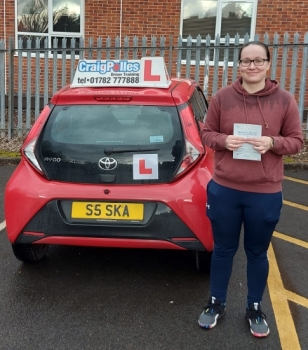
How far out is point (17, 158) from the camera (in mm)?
7316

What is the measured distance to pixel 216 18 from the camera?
1084 centimetres

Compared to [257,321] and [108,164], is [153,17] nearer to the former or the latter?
[108,164]

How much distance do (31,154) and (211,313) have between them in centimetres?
170

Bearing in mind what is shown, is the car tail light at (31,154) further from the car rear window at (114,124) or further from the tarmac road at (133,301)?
the tarmac road at (133,301)

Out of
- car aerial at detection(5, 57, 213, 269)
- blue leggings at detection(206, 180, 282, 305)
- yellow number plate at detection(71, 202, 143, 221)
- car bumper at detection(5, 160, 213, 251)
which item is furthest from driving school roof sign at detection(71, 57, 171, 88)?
blue leggings at detection(206, 180, 282, 305)

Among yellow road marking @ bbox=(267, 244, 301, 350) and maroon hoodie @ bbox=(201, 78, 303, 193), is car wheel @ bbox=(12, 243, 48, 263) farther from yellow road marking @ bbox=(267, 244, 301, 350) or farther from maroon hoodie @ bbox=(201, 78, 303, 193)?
yellow road marking @ bbox=(267, 244, 301, 350)

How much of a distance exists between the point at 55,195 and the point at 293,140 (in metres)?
1.63

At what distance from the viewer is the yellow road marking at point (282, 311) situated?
2.71 meters

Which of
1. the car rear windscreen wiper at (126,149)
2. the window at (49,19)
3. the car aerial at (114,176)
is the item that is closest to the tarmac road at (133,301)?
the car aerial at (114,176)

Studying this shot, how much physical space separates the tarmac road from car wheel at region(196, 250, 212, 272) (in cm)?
8

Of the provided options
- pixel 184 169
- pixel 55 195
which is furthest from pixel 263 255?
pixel 55 195

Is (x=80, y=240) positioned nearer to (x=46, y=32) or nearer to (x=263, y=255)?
(x=263, y=255)

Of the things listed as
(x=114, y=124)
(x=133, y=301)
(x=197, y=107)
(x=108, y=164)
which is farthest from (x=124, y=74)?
(x=133, y=301)

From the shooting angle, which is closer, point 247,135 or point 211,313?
point 247,135
